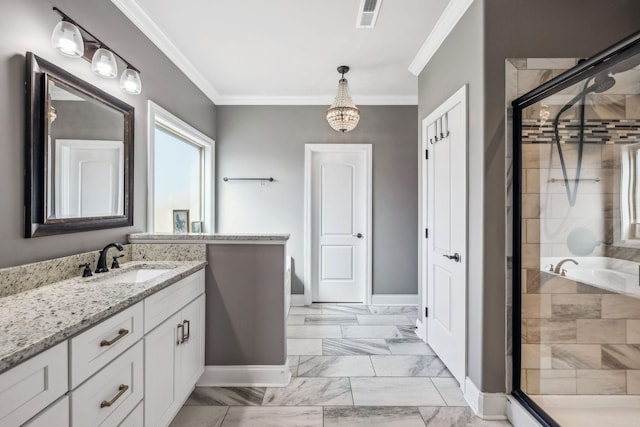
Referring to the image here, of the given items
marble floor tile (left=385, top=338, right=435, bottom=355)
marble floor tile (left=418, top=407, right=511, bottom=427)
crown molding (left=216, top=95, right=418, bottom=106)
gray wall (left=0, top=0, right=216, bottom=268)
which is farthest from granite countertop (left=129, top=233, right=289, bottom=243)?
crown molding (left=216, top=95, right=418, bottom=106)

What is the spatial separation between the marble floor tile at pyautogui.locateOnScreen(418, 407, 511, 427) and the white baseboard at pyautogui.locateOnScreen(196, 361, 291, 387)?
3.26ft

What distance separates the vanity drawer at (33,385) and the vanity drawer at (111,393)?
0.35 ft

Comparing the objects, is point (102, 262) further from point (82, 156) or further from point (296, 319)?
point (296, 319)

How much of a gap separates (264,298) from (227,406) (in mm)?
723

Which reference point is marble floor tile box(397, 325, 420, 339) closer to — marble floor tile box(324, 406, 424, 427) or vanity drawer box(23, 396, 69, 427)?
marble floor tile box(324, 406, 424, 427)

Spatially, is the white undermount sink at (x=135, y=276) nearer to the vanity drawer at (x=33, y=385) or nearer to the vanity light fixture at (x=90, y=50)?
the vanity drawer at (x=33, y=385)

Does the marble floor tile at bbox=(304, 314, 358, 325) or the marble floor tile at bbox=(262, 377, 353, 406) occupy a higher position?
the marble floor tile at bbox=(304, 314, 358, 325)

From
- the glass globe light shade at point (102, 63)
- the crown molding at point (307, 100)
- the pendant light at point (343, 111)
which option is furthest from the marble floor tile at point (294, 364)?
the crown molding at point (307, 100)

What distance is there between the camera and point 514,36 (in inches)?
77.5

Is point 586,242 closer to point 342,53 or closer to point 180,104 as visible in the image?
point 342,53

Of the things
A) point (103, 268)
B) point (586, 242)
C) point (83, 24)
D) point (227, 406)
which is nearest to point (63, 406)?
point (103, 268)

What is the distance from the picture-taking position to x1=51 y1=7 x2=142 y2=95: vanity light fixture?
1.57 meters

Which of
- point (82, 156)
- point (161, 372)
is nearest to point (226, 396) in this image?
point (161, 372)

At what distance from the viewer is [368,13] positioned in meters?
2.40
